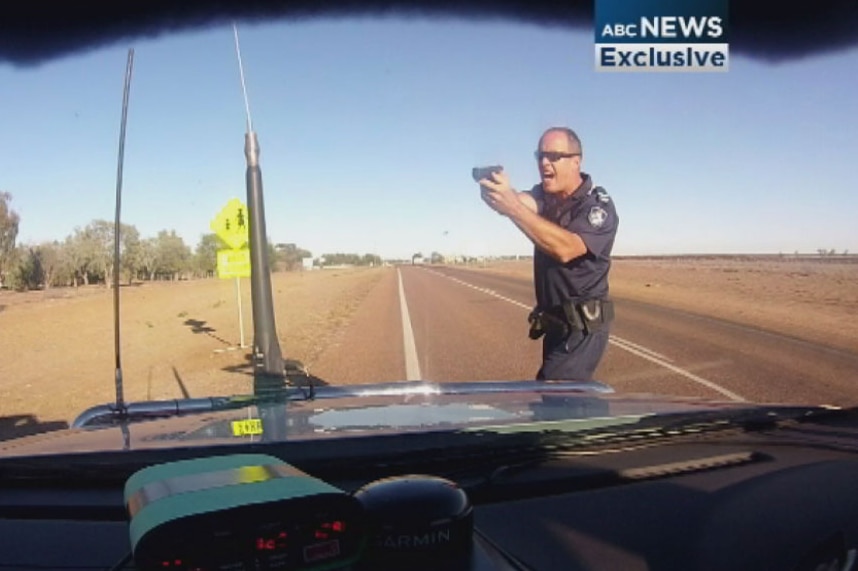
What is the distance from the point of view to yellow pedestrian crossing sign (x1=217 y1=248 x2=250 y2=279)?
5812 mm

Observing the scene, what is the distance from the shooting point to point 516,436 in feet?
9.25

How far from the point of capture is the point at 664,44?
4.10 meters

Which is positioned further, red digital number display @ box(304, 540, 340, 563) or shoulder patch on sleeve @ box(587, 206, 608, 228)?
shoulder patch on sleeve @ box(587, 206, 608, 228)

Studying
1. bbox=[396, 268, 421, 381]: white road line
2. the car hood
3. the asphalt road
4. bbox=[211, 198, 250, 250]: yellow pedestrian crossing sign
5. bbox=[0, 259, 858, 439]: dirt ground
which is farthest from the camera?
bbox=[396, 268, 421, 381]: white road line

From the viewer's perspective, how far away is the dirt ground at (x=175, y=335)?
11.0 meters

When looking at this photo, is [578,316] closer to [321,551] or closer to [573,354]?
[573,354]

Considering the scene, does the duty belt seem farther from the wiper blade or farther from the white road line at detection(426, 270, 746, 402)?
the white road line at detection(426, 270, 746, 402)

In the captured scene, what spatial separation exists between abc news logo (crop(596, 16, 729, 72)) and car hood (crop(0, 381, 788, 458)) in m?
1.73

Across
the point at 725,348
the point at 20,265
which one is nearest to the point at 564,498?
the point at 725,348

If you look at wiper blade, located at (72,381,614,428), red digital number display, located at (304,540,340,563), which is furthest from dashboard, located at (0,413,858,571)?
wiper blade, located at (72,381,614,428)

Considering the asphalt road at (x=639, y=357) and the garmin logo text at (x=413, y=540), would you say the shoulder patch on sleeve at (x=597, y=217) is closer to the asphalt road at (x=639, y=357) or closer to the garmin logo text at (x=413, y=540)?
the garmin logo text at (x=413, y=540)

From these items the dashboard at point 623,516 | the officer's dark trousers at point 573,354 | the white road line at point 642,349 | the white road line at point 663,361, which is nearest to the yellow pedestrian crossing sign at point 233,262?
the officer's dark trousers at point 573,354

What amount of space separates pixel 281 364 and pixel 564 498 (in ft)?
6.97

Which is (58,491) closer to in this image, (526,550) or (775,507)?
(526,550)
